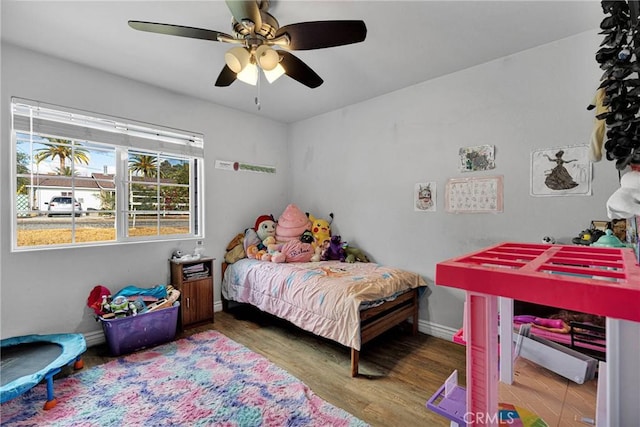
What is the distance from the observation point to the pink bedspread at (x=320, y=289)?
7.07 ft

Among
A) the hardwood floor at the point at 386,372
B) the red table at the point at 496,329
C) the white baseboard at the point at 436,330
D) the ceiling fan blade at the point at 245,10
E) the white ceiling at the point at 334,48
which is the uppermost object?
the white ceiling at the point at 334,48

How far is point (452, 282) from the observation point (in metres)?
0.49

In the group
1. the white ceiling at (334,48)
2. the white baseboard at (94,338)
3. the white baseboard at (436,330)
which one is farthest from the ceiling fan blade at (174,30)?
the white baseboard at (436,330)

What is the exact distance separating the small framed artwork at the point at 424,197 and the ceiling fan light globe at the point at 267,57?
181 cm

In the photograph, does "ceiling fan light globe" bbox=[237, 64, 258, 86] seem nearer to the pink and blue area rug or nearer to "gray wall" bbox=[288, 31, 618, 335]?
"gray wall" bbox=[288, 31, 618, 335]

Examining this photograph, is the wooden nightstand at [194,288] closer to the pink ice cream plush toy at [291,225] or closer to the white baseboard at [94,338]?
the white baseboard at [94,338]

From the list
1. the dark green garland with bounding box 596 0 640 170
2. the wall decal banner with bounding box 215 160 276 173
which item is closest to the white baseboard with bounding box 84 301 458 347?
the wall decal banner with bounding box 215 160 276 173

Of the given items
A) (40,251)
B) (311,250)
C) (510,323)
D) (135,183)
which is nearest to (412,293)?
(311,250)

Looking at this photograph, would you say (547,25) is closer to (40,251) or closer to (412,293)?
(412,293)

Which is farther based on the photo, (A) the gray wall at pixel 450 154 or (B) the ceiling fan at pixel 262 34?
(A) the gray wall at pixel 450 154

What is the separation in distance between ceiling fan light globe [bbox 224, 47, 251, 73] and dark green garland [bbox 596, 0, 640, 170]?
60.3 inches

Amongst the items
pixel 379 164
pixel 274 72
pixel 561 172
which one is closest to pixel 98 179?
pixel 274 72

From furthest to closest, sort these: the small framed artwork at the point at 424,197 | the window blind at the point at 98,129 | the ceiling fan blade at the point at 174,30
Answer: the small framed artwork at the point at 424,197 → the window blind at the point at 98,129 → the ceiling fan blade at the point at 174,30

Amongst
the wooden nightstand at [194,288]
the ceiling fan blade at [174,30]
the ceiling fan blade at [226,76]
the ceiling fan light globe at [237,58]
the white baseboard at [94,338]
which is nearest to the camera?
the ceiling fan blade at [174,30]
